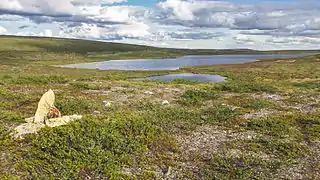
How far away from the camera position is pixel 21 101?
28.0 metres

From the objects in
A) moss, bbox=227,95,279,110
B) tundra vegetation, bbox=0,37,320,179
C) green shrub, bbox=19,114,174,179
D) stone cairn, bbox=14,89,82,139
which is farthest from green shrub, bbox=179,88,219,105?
stone cairn, bbox=14,89,82,139

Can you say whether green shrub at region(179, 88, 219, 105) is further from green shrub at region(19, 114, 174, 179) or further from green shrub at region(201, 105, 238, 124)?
green shrub at region(19, 114, 174, 179)

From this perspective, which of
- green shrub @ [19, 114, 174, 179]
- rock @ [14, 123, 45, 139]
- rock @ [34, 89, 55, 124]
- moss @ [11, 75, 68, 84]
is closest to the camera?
green shrub @ [19, 114, 174, 179]

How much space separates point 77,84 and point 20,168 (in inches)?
1207

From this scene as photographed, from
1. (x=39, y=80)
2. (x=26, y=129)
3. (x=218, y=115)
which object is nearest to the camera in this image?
(x=26, y=129)

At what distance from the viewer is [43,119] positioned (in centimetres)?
1941

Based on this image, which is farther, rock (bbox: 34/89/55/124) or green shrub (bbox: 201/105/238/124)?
green shrub (bbox: 201/105/238/124)

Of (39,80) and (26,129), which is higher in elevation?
(26,129)

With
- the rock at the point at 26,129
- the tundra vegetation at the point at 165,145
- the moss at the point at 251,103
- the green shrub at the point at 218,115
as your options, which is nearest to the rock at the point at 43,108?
the rock at the point at 26,129

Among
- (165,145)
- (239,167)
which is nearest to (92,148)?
(165,145)

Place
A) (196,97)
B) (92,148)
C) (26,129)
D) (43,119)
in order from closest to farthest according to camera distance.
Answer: (92,148) < (26,129) < (43,119) < (196,97)

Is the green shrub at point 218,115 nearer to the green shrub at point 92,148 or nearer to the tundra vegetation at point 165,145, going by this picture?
the tundra vegetation at point 165,145

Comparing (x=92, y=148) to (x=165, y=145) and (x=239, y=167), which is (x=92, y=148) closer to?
(x=165, y=145)

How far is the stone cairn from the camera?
58.1 ft
